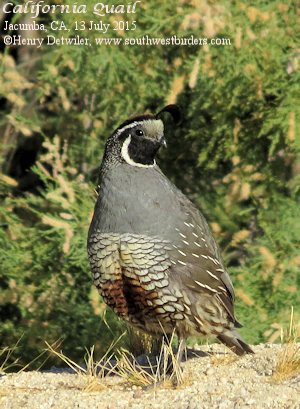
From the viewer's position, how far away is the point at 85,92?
8453mm

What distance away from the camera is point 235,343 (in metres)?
5.49

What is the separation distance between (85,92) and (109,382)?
3.83m

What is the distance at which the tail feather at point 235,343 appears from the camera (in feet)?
18.0

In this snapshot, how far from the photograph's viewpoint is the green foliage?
311 inches

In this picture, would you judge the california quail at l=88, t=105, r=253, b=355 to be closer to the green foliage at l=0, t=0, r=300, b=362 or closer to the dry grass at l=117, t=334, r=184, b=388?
the dry grass at l=117, t=334, r=184, b=388

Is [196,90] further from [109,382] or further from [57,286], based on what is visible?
[109,382]

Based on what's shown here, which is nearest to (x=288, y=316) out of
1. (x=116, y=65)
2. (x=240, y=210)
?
(x=240, y=210)

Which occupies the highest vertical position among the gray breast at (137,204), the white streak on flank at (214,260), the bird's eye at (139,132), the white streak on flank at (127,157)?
the bird's eye at (139,132)

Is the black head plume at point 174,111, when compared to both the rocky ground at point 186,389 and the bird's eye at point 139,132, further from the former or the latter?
the rocky ground at point 186,389

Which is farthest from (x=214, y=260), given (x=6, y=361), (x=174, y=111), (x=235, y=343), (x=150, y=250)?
(x=6, y=361)

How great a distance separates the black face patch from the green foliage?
90.8 inches

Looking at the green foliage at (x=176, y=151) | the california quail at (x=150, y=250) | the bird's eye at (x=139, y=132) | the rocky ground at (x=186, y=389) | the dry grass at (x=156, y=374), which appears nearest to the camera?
the rocky ground at (x=186, y=389)

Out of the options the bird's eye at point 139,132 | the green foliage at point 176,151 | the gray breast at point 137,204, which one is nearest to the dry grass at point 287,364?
the gray breast at point 137,204

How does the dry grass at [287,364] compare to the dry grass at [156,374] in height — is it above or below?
above
